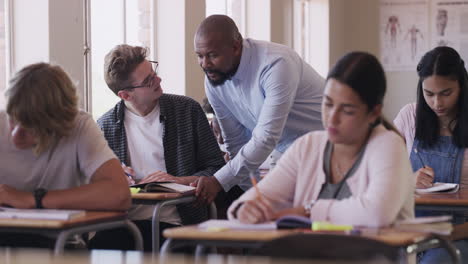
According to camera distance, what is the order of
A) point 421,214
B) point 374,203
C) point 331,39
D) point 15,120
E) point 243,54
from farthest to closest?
point 331,39
point 243,54
point 421,214
point 15,120
point 374,203

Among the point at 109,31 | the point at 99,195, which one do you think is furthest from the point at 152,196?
the point at 109,31

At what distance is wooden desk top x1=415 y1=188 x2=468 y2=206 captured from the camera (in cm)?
349

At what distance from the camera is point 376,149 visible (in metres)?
2.68

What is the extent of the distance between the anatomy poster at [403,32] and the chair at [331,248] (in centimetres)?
878

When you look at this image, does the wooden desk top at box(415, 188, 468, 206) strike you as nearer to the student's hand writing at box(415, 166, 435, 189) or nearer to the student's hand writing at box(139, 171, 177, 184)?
the student's hand writing at box(415, 166, 435, 189)

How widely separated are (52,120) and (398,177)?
1.25 metres

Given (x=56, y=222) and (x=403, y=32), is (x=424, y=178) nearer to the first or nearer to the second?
(x=56, y=222)

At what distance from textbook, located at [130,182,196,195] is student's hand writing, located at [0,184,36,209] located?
33.9 inches

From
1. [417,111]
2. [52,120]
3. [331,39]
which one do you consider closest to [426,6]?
[331,39]

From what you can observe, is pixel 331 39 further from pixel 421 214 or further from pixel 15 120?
pixel 15 120

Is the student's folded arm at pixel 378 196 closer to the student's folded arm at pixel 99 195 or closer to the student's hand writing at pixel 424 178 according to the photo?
the student's folded arm at pixel 99 195

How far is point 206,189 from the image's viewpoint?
3980 millimetres

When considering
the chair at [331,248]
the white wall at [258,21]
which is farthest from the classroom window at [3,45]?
the white wall at [258,21]

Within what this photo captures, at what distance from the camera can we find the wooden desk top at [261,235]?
2368 mm
